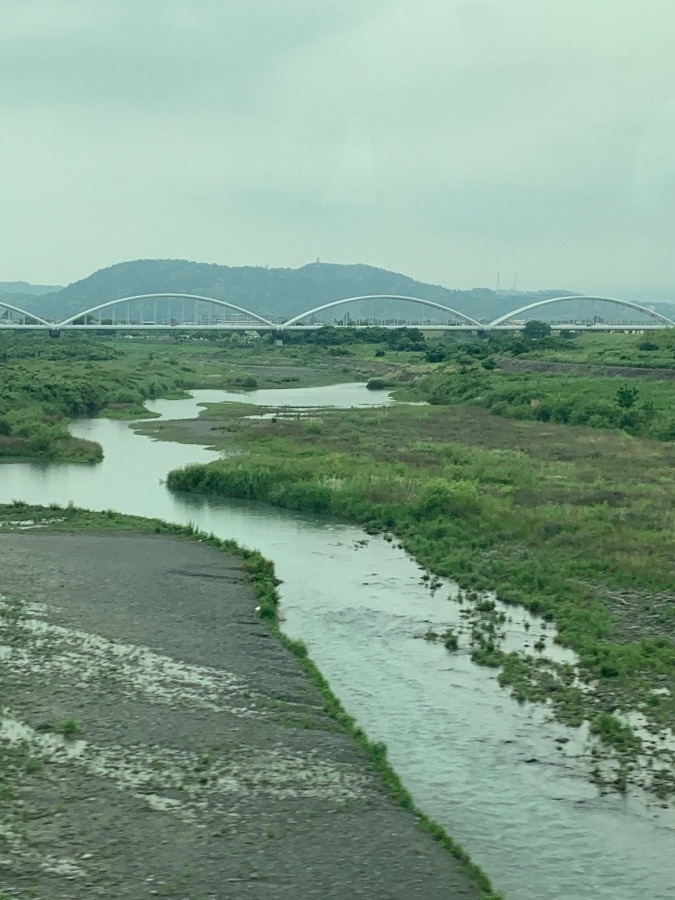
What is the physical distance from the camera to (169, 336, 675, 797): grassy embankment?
941 centimetres

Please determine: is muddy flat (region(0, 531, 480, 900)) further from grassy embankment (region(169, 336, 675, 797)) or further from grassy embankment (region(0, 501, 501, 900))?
grassy embankment (region(169, 336, 675, 797))

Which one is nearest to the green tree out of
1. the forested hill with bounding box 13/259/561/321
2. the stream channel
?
the forested hill with bounding box 13/259/561/321

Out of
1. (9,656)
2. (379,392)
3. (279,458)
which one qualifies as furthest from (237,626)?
(379,392)

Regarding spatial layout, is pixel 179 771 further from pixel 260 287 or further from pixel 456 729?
pixel 260 287

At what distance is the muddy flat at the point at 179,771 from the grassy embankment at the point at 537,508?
179cm

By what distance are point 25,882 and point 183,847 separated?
850mm

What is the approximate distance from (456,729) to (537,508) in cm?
741

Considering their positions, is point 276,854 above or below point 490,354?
below

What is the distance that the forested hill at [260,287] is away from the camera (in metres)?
134

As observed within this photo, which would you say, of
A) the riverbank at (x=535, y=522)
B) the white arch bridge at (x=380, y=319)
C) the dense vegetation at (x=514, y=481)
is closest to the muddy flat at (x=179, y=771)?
the riverbank at (x=535, y=522)

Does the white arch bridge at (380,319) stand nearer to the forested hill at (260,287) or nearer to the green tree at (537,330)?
the green tree at (537,330)

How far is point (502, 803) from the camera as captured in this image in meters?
7.32

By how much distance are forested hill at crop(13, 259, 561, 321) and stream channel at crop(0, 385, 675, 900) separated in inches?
4381

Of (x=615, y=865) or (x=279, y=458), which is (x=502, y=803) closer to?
(x=615, y=865)
